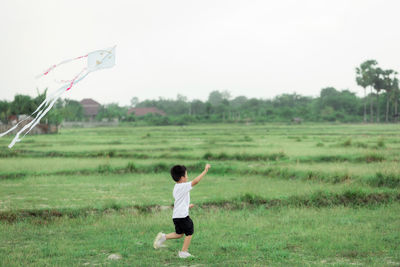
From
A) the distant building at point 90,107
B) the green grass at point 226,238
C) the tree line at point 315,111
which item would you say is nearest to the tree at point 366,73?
the tree line at point 315,111

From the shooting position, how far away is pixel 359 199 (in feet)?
34.5

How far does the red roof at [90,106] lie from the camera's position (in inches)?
3479

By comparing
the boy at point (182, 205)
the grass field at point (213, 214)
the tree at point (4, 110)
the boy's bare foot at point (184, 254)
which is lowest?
the grass field at point (213, 214)

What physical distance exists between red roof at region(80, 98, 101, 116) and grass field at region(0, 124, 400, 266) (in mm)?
72478

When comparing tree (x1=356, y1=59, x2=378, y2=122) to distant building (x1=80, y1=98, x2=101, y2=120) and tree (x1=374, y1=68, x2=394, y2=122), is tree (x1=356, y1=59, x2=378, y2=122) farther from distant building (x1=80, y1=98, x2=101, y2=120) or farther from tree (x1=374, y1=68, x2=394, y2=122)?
distant building (x1=80, y1=98, x2=101, y2=120)

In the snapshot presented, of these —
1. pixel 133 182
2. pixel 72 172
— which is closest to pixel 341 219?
pixel 133 182

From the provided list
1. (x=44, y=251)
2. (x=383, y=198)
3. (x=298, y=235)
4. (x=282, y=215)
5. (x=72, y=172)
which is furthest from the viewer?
(x=72, y=172)

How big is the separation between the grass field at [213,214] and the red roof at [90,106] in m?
72.5

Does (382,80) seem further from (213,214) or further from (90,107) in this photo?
(213,214)

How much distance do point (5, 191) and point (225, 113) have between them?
71.9 meters

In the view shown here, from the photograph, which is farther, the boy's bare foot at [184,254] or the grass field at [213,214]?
the grass field at [213,214]

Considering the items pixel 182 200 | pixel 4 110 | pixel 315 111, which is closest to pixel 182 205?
pixel 182 200

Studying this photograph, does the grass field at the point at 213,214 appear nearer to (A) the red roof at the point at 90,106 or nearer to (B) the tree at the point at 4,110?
(B) the tree at the point at 4,110

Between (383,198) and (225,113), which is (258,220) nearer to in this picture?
(383,198)
